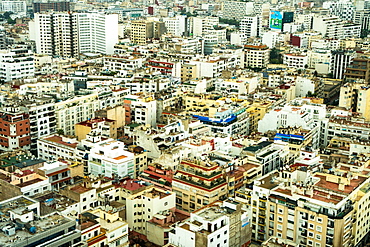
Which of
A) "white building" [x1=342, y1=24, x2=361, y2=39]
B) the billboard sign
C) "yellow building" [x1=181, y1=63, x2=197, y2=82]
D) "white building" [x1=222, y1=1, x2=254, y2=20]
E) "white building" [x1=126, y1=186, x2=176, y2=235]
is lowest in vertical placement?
"white building" [x1=126, y1=186, x2=176, y2=235]

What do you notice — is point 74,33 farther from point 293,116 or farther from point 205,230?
point 205,230

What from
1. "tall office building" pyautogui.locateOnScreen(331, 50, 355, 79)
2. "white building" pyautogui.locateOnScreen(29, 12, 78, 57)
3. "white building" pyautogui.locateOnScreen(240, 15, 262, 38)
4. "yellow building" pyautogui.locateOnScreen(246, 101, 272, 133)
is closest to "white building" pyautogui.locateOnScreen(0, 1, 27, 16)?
"white building" pyautogui.locateOnScreen(240, 15, 262, 38)

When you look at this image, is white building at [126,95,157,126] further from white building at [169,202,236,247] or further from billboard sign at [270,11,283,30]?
billboard sign at [270,11,283,30]

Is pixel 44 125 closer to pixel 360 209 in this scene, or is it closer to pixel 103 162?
pixel 103 162

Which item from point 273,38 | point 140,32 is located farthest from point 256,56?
point 140,32

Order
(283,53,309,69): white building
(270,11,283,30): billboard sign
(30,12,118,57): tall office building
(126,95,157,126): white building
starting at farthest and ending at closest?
(270,11,283,30): billboard sign < (30,12,118,57): tall office building < (283,53,309,69): white building < (126,95,157,126): white building

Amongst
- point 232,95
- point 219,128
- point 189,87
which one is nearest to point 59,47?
point 189,87

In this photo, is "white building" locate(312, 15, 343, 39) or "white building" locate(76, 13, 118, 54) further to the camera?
"white building" locate(312, 15, 343, 39)

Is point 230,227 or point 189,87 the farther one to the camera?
point 189,87
